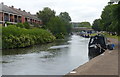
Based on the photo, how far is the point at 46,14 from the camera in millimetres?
92625

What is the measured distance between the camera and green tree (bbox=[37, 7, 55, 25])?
92306 mm

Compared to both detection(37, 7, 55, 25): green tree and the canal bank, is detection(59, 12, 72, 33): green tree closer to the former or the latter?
detection(37, 7, 55, 25): green tree

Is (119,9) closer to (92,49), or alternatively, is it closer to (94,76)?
(92,49)

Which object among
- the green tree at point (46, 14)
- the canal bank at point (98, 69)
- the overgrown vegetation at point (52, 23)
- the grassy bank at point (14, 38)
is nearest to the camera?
the canal bank at point (98, 69)

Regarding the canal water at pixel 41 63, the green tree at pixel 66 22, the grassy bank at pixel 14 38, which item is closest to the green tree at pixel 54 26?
the green tree at pixel 66 22

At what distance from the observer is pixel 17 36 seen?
124 feet

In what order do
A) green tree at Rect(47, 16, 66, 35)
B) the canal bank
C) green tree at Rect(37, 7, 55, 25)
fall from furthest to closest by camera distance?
green tree at Rect(37, 7, 55, 25), green tree at Rect(47, 16, 66, 35), the canal bank

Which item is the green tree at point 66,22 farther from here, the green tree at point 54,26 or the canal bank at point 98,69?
the canal bank at point 98,69

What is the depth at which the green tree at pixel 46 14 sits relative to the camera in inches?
3634

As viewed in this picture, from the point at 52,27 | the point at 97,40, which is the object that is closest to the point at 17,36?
the point at 97,40

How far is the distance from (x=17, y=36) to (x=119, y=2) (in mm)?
18079

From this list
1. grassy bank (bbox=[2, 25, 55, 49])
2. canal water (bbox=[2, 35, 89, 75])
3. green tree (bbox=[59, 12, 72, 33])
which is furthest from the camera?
green tree (bbox=[59, 12, 72, 33])

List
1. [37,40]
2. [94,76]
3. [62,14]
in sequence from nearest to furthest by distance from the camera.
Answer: [94,76]
[37,40]
[62,14]

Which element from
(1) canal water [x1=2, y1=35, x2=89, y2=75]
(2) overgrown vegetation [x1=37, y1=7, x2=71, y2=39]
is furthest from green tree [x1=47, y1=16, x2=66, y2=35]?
(1) canal water [x1=2, y1=35, x2=89, y2=75]
